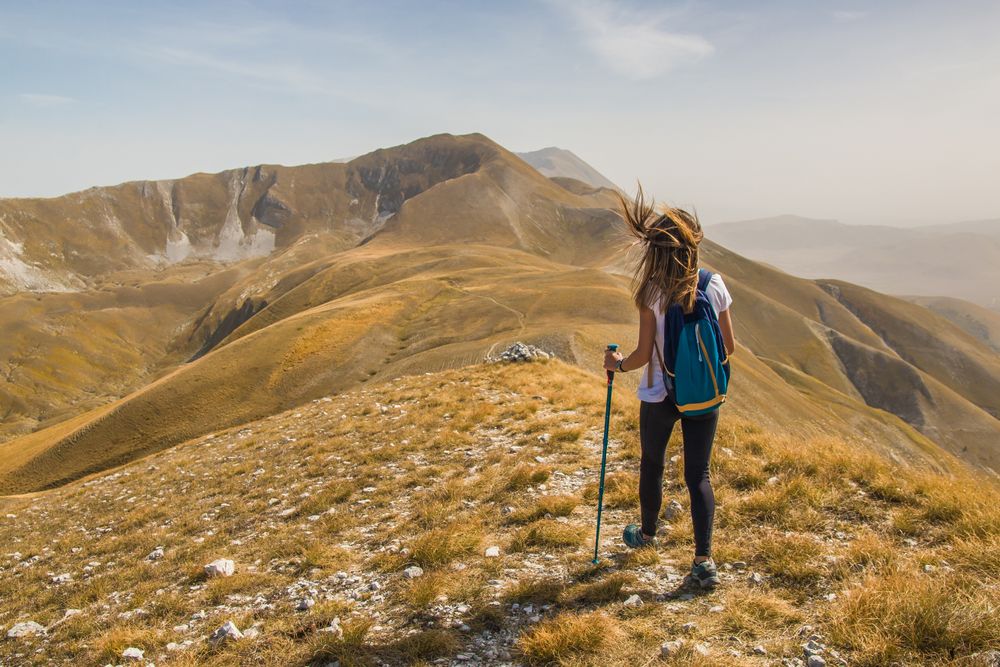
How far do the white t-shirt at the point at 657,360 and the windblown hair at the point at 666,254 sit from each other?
251mm

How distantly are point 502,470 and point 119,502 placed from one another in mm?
14674

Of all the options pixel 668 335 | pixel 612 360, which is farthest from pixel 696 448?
pixel 612 360

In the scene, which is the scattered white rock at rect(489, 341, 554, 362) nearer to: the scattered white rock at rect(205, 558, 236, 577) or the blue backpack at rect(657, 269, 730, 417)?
the scattered white rock at rect(205, 558, 236, 577)

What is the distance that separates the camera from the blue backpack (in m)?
6.74

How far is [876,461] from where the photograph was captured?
9453 millimetres

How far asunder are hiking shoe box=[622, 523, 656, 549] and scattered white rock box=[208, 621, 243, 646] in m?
5.57

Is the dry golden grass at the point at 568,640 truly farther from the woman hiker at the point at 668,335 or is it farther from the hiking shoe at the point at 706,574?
the woman hiker at the point at 668,335

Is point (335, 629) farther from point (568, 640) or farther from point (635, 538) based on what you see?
point (635, 538)

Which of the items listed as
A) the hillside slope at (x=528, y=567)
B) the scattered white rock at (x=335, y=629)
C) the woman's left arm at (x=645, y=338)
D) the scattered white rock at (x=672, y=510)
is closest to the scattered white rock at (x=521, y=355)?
the hillside slope at (x=528, y=567)

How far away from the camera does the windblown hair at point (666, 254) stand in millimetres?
6805

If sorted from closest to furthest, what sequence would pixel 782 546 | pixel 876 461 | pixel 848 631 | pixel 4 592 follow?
1. pixel 848 631
2. pixel 782 546
3. pixel 876 461
4. pixel 4 592

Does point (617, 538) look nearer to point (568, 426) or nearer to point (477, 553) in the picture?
point (477, 553)

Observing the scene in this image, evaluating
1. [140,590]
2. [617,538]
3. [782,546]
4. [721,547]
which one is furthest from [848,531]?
[140,590]

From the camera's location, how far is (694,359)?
6781 mm
